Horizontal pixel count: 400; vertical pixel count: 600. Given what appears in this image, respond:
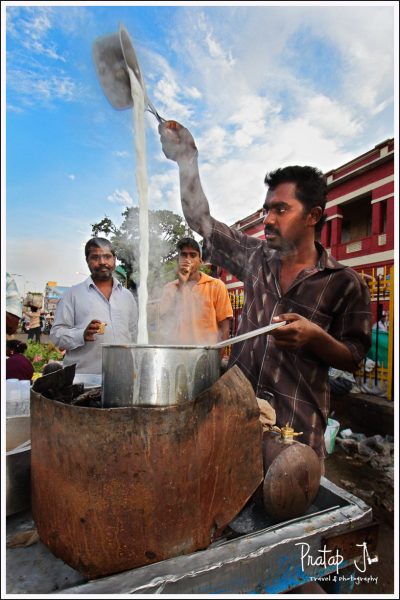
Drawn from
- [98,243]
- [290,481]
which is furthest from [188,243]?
[290,481]

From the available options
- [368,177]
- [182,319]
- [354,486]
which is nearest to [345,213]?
[368,177]

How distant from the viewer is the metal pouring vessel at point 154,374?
0.95m

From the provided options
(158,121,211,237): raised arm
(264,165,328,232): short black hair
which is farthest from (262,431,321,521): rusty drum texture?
(158,121,211,237): raised arm

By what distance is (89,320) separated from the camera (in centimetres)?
273

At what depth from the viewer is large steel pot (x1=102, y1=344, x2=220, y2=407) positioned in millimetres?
953

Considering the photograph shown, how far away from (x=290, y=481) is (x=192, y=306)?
166 centimetres

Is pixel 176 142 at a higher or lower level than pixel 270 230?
higher

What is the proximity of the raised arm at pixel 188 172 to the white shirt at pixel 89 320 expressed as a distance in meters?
1.12

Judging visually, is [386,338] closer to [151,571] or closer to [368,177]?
[368,177]

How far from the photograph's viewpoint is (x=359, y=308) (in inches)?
63.2

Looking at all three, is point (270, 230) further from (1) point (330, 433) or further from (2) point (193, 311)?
(1) point (330, 433)

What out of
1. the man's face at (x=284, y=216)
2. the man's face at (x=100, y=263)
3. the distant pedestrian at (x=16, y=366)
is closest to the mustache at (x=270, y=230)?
the man's face at (x=284, y=216)

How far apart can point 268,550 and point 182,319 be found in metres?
1.57
